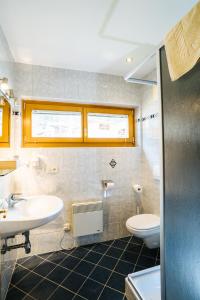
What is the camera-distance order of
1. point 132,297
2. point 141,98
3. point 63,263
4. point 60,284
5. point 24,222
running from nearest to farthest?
point 24,222 → point 132,297 → point 60,284 → point 63,263 → point 141,98

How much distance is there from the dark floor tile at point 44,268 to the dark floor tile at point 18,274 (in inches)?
4.6

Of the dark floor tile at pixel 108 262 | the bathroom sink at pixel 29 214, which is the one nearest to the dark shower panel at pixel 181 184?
the bathroom sink at pixel 29 214

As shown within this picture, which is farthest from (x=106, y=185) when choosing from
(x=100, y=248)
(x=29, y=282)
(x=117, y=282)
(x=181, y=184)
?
(x=181, y=184)

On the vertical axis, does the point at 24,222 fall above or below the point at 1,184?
below

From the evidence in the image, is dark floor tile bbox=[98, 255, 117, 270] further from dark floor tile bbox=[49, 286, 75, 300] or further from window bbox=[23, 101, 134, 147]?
window bbox=[23, 101, 134, 147]

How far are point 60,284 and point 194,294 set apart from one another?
1.39 metres

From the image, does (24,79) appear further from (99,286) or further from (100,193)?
Result: (99,286)

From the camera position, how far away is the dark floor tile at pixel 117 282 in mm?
1576


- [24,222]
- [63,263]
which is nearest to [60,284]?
[63,263]

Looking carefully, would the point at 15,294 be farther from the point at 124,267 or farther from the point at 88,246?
the point at 124,267

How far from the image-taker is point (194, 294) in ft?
2.44

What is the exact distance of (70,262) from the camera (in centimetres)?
196

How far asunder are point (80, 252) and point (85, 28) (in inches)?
100

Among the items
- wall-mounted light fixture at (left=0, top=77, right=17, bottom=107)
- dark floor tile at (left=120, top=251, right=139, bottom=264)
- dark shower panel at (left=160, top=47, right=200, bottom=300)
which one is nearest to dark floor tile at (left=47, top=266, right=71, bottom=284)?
dark floor tile at (left=120, top=251, right=139, bottom=264)
